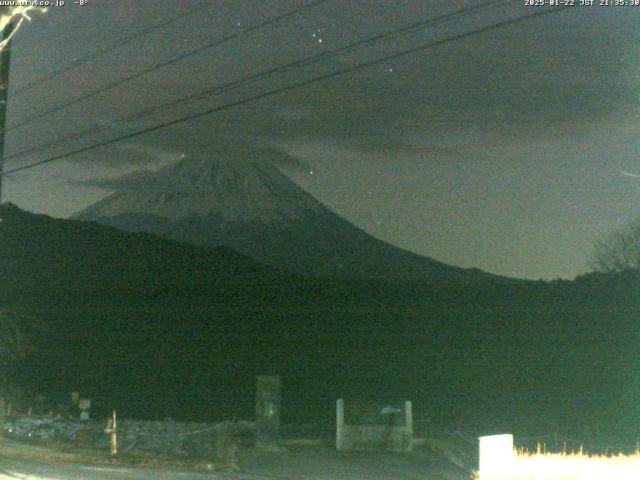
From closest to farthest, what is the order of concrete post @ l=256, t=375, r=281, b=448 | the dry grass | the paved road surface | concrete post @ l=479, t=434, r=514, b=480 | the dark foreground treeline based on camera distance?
the dry grass < concrete post @ l=479, t=434, r=514, b=480 < the paved road surface < concrete post @ l=256, t=375, r=281, b=448 < the dark foreground treeline

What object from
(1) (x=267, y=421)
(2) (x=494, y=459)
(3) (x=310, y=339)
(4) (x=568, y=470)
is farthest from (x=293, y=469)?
(3) (x=310, y=339)

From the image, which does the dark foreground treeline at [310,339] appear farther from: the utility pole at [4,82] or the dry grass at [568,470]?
the utility pole at [4,82]

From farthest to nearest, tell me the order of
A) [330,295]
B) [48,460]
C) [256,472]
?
[330,295] → [48,460] → [256,472]

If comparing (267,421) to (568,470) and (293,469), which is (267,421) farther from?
(568,470)

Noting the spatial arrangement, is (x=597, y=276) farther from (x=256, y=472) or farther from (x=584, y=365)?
(x=256, y=472)

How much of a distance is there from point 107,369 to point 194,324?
1316 cm

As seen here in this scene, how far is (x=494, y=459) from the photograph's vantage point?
40.6 feet

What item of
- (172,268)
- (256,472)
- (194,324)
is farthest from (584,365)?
(172,268)

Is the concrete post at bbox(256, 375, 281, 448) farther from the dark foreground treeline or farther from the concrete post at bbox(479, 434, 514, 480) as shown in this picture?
the dark foreground treeline

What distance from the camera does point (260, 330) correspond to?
242ft

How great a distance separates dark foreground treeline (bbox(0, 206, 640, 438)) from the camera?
1980 inches

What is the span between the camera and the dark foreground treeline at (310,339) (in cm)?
5028

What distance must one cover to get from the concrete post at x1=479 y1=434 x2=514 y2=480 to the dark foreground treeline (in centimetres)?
2568

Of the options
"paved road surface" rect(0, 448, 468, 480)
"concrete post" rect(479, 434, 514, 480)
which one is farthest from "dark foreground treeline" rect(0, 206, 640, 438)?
"concrete post" rect(479, 434, 514, 480)
